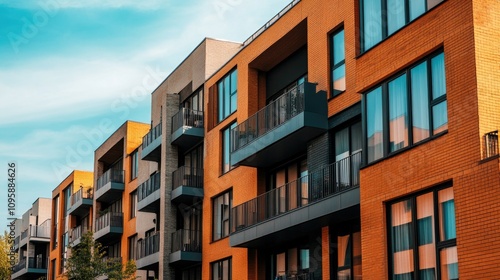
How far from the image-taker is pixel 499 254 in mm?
16609

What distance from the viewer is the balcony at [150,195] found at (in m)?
41.1

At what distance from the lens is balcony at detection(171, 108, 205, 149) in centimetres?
3809

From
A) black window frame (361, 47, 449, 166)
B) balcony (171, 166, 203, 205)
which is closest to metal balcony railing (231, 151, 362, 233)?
black window frame (361, 47, 449, 166)

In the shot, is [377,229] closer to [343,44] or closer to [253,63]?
[343,44]

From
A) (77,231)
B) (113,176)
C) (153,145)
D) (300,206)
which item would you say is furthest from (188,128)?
(77,231)

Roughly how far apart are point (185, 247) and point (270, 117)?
1059 centimetres

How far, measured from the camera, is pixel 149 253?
135ft

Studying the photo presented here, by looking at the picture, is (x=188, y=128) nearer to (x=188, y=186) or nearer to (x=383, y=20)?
(x=188, y=186)

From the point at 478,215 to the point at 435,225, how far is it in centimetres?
160

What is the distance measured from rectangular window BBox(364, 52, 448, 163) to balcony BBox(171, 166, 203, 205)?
16784 millimetres

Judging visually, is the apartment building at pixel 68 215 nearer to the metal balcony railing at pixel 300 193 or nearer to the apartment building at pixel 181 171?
the apartment building at pixel 181 171

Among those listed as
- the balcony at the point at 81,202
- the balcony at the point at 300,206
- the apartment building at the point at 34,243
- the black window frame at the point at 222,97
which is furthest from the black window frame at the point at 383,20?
the apartment building at the point at 34,243

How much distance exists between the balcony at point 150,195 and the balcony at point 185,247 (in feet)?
9.39

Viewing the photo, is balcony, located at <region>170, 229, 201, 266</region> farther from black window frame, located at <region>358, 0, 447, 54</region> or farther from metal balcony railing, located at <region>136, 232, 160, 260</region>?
black window frame, located at <region>358, 0, 447, 54</region>
